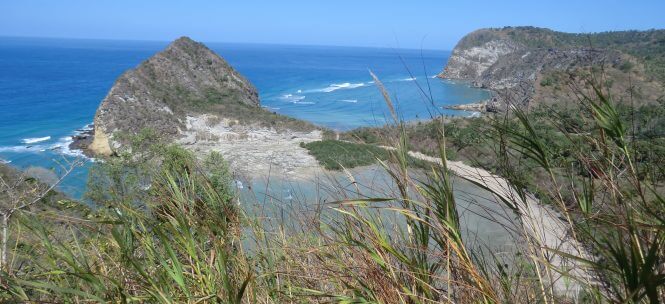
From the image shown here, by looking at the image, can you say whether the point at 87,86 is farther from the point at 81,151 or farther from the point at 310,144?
the point at 310,144

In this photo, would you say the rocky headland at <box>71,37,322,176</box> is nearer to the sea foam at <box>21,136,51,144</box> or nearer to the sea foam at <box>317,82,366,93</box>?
the sea foam at <box>21,136,51,144</box>

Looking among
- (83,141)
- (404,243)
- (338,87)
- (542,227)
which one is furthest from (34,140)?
(338,87)

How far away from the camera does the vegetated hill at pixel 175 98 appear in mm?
34094

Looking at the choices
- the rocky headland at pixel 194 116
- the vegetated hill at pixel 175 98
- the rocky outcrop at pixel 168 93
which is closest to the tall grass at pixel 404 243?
the rocky headland at pixel 194 116

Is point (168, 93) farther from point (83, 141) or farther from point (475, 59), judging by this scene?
point (475, 59)

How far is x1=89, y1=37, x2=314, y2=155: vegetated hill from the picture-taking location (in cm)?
3409

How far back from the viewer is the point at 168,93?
40812mm

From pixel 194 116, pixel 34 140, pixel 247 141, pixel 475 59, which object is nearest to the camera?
pixel 247 141

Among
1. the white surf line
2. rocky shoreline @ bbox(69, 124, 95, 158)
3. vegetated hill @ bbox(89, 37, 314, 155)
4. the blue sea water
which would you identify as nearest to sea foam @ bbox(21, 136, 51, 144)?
the blue sea water

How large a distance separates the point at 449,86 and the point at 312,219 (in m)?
87.9

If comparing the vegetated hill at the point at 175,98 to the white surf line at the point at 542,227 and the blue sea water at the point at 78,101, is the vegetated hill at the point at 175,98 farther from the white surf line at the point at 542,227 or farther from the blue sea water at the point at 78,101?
the white surf line at the point at 542,227

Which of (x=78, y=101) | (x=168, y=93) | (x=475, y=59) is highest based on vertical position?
(x=475, y=59)

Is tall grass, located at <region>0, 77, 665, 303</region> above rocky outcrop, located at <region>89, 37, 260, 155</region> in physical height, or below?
above

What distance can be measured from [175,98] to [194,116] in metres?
3.46
